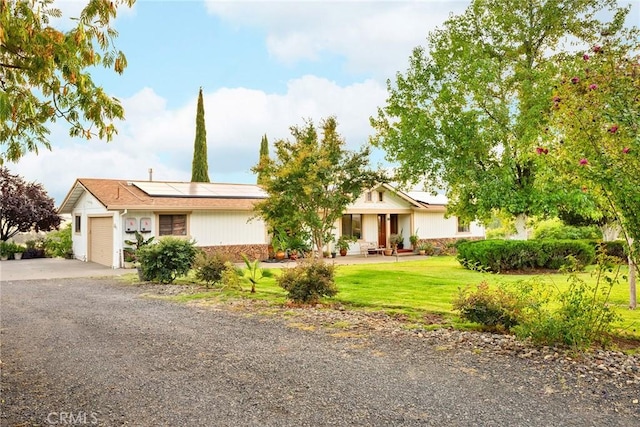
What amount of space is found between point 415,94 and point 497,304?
13.8 meters

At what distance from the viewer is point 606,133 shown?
6000 mm

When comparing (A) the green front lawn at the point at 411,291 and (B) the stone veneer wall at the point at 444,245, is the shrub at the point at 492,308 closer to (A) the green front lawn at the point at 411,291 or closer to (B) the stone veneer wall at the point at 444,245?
(A) the green front lawn at the point at 411,291

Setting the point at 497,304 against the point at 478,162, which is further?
the point at 478,162

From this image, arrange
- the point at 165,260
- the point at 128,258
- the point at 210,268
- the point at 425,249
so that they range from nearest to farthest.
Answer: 1. the point at 210,268
2. the point at 165,260
3. the point at 128,258
4. the point at 425,249

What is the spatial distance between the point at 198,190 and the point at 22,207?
9848mm

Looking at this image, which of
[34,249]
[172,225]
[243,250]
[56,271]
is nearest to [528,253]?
[243,250]

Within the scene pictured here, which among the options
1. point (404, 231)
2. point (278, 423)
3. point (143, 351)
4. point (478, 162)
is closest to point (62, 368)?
point (143, 351)

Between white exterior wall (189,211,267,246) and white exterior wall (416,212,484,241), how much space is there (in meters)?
10.3

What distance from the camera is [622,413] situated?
422 cm

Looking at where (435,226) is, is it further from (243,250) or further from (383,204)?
(243,250)

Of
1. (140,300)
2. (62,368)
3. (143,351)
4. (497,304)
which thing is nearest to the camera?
(62,368)

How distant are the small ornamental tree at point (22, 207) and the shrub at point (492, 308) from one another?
25517mm

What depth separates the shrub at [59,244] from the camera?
2470 cm

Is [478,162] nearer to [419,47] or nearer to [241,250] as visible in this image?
[419,47]
